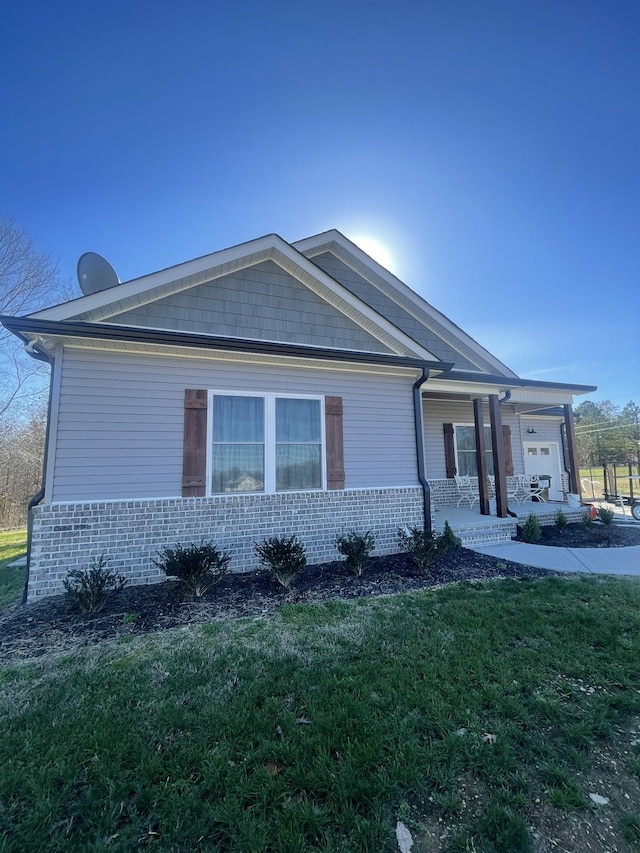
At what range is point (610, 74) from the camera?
7324 millimetres

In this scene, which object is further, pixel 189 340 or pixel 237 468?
pixel 237 468

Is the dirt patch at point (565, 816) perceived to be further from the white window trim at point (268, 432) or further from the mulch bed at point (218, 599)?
the white window trim at point (268, 432)

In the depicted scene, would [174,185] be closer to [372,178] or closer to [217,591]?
[372,178]

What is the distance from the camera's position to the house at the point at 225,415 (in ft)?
17.6

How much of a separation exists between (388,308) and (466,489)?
5481 mm

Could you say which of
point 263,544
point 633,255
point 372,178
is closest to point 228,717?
point 263,544

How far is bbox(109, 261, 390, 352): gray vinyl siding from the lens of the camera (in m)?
6.20

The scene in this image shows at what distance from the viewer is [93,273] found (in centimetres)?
721

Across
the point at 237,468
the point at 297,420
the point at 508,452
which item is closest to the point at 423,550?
the point at 297,420

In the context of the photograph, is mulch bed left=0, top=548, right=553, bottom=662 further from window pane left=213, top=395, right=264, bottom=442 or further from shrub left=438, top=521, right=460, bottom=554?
window pane left=213, top=395, right=264, bottom=442

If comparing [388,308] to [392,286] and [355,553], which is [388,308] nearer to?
[392,286]

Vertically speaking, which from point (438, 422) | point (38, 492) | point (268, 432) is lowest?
point (38, 492)

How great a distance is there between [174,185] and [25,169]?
4.30 metres

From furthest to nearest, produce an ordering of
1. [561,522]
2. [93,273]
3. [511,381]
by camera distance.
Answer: [511,381] < [561,522] < [93,273]
